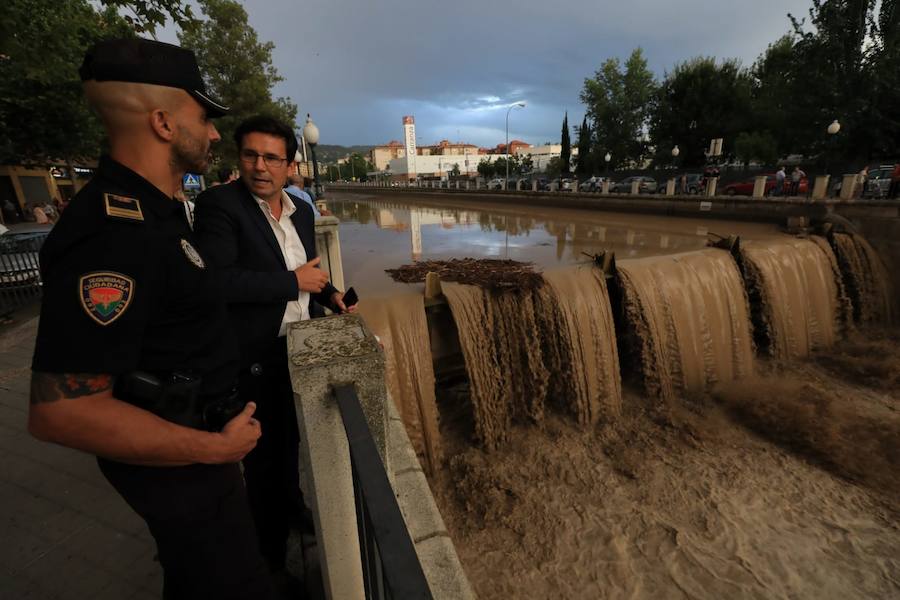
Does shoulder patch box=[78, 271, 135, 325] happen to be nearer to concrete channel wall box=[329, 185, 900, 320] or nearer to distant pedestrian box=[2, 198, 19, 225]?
concrete channel wall box=[329, 185, 900, 320]

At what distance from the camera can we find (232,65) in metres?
22.9

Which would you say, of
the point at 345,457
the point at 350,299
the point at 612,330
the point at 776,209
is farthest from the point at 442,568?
the point at 776,209

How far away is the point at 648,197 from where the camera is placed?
51.5 ft

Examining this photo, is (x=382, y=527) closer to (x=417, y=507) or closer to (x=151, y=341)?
(x=417, y=507)

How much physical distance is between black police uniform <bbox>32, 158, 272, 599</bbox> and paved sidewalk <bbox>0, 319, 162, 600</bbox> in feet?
4.22

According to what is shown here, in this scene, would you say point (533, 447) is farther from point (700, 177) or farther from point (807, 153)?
point (807, 153)

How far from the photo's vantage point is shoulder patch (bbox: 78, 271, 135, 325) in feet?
3.39

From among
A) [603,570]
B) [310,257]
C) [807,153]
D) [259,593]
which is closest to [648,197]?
[603,570]

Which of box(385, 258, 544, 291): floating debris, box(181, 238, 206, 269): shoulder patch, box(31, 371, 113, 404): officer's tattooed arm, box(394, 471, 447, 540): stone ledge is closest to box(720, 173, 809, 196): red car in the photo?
box(385, 258, 544, 291): floating debris

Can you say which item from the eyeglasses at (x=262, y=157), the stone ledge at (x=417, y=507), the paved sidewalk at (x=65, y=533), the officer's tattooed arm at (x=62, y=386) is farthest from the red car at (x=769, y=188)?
the paved sidewalk at (x=65, y=533)

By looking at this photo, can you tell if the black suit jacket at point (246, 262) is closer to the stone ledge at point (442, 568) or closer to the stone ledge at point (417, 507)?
the stone ledge at point (417, 507)

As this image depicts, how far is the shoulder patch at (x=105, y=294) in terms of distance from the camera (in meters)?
1.03

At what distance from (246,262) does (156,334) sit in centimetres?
87

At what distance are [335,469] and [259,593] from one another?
25.0 inches
